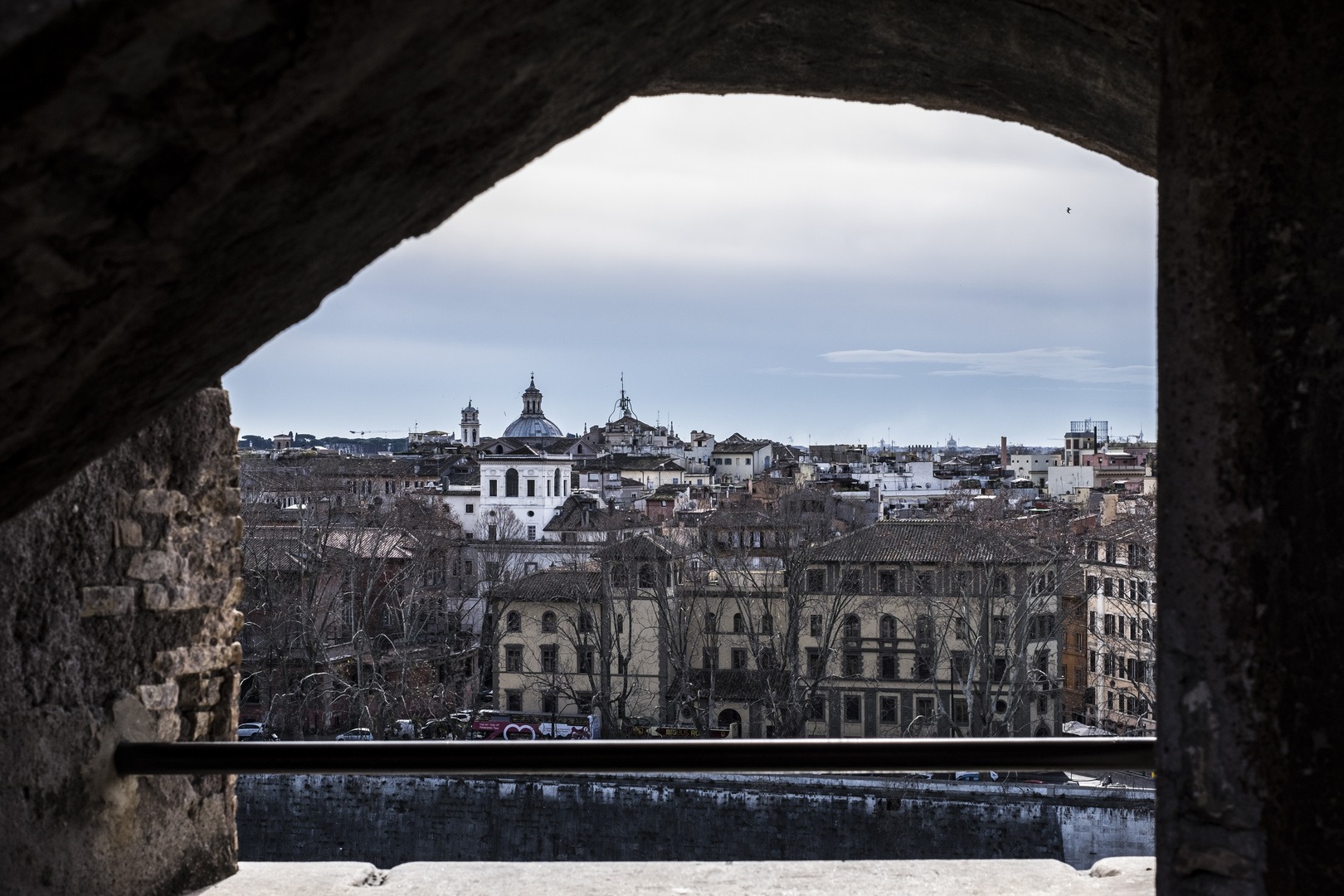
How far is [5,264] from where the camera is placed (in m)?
0.67

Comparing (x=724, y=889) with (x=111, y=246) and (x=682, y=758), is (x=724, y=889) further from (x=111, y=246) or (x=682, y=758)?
(x=111, y=246)

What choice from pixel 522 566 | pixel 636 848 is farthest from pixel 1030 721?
pixel 522 566

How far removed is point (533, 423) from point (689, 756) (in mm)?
59515

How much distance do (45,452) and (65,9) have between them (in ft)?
1.70

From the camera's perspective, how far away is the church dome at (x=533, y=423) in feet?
198

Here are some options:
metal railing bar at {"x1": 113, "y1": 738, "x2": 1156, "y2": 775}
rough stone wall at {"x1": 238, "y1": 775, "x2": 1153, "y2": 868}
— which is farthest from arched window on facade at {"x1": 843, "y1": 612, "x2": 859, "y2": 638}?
metal railing bar at {"x1": 113, "y1": 738, "x2": 1156, "y2": 775}

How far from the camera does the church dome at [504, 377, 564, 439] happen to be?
198 ft

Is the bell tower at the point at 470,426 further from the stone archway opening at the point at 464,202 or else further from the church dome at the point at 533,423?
the stone archway opening at the point at 464,202

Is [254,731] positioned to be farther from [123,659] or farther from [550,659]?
[123,659]

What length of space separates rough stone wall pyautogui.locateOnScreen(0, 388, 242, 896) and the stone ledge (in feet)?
0.56

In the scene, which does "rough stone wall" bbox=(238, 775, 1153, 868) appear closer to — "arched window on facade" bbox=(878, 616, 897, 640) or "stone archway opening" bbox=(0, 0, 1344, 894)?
"arched window on facade" bbox=(878, 616, 897, 640)

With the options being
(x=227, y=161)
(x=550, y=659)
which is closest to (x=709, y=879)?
(x=227, y=161)

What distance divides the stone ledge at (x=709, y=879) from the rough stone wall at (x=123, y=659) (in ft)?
0.56

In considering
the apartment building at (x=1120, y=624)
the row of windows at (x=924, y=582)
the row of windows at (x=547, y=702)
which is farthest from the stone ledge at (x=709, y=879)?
the row of windows at (x=547, y=702)
